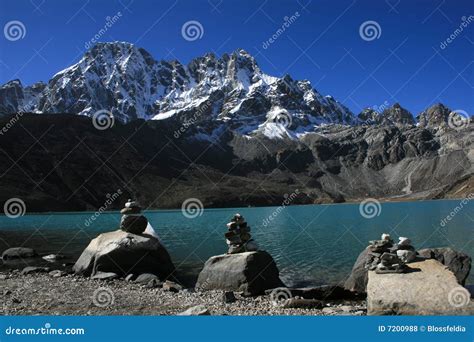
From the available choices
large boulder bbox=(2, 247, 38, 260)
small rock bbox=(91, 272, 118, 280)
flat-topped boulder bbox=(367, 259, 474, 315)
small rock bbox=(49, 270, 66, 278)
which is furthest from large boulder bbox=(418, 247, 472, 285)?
large boulder bbox=(2, 247, 38, 260)

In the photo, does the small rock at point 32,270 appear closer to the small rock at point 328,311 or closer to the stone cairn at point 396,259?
the small rock at point 328,311

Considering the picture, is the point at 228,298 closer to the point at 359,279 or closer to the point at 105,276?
the point at 359,279

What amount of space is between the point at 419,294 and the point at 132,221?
68.4ft

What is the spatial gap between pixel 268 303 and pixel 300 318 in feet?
20.3

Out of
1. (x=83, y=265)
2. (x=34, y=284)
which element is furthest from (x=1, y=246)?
(x=34, y=284)

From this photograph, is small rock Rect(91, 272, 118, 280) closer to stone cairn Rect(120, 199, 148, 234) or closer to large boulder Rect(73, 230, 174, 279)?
large boulder Rect(73, 230, 174, 279)

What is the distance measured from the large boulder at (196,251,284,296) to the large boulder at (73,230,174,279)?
5.35 m

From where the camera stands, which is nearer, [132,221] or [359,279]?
[359,279]

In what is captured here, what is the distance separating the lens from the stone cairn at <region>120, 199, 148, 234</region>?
1226 inches

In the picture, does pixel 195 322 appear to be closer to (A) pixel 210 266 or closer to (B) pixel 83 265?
(A) pixel 210 266

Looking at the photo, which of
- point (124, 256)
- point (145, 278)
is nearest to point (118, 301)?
point (145, 278)

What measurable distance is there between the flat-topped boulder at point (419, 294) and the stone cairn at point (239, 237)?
400 inches

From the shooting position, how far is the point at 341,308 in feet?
64.2

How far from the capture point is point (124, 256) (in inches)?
1128
